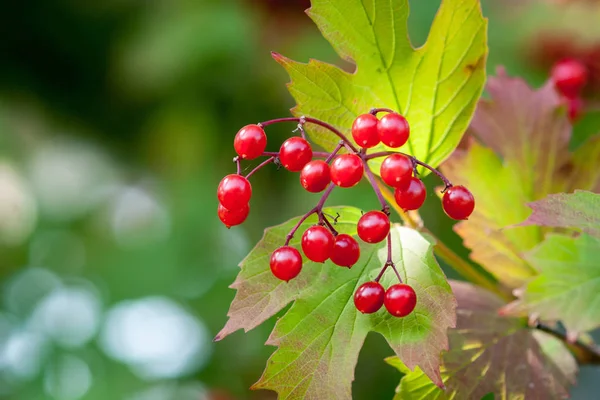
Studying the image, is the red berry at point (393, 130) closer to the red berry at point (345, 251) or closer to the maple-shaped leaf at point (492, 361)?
the red berry at point (345, 251)

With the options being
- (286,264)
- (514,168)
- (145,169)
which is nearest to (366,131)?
(286,264)

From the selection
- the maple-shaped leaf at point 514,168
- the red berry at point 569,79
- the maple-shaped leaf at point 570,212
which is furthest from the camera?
the red berry at point 569,79

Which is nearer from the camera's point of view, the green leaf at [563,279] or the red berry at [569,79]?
the green leaf at [563,279]

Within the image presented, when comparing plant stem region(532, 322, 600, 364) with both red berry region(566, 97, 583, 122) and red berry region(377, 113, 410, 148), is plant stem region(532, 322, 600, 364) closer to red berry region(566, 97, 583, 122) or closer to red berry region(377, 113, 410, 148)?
red berry region(377, 113, 410, 148)

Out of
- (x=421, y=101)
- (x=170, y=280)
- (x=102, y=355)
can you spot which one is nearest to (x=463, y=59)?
(x=421, y=101)

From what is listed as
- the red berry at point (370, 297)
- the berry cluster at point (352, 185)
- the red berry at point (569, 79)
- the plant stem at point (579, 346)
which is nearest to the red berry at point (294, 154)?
the berry cluster at point (352, 185)

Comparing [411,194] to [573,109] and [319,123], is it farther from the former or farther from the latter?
[573,109]
